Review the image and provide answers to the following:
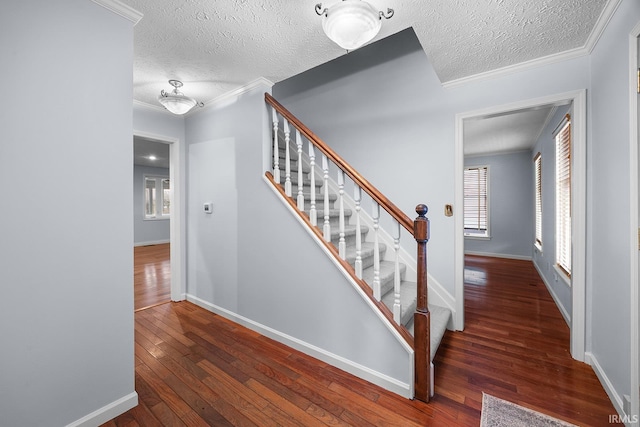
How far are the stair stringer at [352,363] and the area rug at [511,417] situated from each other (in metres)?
0.41

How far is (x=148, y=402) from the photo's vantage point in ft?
5.16

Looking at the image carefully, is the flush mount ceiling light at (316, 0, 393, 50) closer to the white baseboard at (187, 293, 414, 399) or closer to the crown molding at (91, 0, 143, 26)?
the crown molding at (91, 0, 143, 26)

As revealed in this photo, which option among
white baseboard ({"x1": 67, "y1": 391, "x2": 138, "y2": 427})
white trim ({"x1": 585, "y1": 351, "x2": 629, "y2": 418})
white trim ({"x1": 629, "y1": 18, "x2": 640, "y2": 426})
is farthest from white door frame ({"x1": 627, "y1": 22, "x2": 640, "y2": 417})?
white baseboard ({"x1": 67, "y1": 391, "x2": 138, "y2": 427})

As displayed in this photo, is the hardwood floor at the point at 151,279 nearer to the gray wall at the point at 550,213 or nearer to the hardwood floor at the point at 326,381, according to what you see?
the hardwood floor at the point at 326,381

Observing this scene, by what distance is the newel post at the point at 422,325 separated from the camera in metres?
1.52

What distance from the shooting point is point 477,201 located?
6.45 meters

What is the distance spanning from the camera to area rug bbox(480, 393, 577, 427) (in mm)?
1379

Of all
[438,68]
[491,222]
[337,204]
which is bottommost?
[491,222]

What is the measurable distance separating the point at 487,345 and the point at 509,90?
220cm

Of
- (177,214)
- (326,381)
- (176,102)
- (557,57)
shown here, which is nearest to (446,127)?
(557,57)

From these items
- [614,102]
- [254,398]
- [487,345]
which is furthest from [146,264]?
[614,102]

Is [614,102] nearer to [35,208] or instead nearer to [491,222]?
[35,208]

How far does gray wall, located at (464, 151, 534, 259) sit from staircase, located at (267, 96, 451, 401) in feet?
15.8

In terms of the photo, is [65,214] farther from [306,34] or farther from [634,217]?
[634,217]
